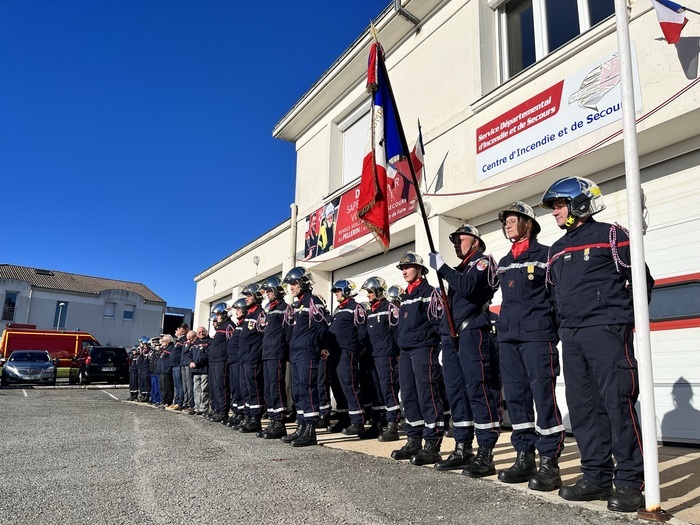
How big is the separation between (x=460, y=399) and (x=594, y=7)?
5730mm

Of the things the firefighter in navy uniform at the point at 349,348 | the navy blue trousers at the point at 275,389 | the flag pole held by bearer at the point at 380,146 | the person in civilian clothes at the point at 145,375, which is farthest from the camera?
the person in civilian clothes at the point at 145,375

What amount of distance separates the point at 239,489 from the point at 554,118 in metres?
5.66

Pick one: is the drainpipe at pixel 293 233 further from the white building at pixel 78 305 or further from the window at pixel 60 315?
the window at pixel 60 315

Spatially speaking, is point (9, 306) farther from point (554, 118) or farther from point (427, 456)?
point (427, 456)

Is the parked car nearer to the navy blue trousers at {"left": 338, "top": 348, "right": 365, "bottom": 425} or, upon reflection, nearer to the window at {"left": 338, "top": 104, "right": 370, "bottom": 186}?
the window at {"left": 338, "top": 104, "right": 370, "bottom": 186}

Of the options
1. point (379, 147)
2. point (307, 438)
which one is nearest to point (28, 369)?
point (307, 438)

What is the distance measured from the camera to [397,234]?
975cm

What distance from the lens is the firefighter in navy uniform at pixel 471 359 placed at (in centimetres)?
433

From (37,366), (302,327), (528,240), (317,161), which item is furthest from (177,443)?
(37,366)

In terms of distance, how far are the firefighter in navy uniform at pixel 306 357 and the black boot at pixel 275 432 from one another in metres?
0.24

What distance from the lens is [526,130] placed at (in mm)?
7176

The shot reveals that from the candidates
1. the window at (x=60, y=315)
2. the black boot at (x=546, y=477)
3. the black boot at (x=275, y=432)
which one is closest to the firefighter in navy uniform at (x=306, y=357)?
the black boot at (x=275, y=432)

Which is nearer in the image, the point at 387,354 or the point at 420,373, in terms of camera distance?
the point at 420,373

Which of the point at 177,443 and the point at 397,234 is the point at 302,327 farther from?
the point at 397,234
